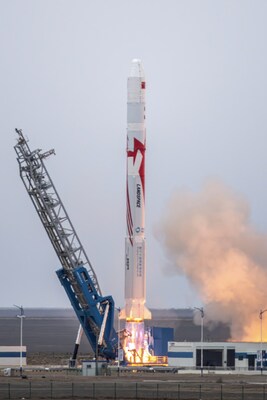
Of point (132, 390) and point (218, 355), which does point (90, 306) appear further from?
point (132, 390)

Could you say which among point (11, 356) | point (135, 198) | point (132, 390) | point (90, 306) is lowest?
point (132, 390)

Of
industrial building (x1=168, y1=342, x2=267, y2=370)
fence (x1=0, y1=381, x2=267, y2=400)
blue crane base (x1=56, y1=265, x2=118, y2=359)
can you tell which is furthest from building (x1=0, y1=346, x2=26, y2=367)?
fence (x1=0, y1=381, x2=267, y2=400)

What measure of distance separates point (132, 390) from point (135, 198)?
36825 mm

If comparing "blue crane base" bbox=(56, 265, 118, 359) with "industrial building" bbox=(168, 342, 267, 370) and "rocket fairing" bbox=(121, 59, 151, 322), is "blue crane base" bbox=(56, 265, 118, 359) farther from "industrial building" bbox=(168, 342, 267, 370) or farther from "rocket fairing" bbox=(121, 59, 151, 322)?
"industrial building" bbox=(168, 342, 267, 370)

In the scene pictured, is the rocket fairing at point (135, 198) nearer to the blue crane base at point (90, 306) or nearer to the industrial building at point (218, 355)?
the blue crane base at point (90, 306)

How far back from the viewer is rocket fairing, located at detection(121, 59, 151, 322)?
136m

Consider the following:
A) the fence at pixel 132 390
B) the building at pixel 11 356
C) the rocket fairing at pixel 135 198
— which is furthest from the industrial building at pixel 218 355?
the fence at pixel 132 390

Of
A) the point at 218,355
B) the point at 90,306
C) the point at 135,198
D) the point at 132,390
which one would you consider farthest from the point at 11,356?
the point at 132,390

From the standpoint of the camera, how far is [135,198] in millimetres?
136000

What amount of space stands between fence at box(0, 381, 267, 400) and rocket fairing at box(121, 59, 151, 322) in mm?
24398

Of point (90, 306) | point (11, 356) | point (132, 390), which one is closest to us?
point (132, 390)

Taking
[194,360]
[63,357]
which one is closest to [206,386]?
[194,360]

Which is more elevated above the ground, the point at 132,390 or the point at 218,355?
the point at 218,355

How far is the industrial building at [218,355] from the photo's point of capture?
138500 mm
